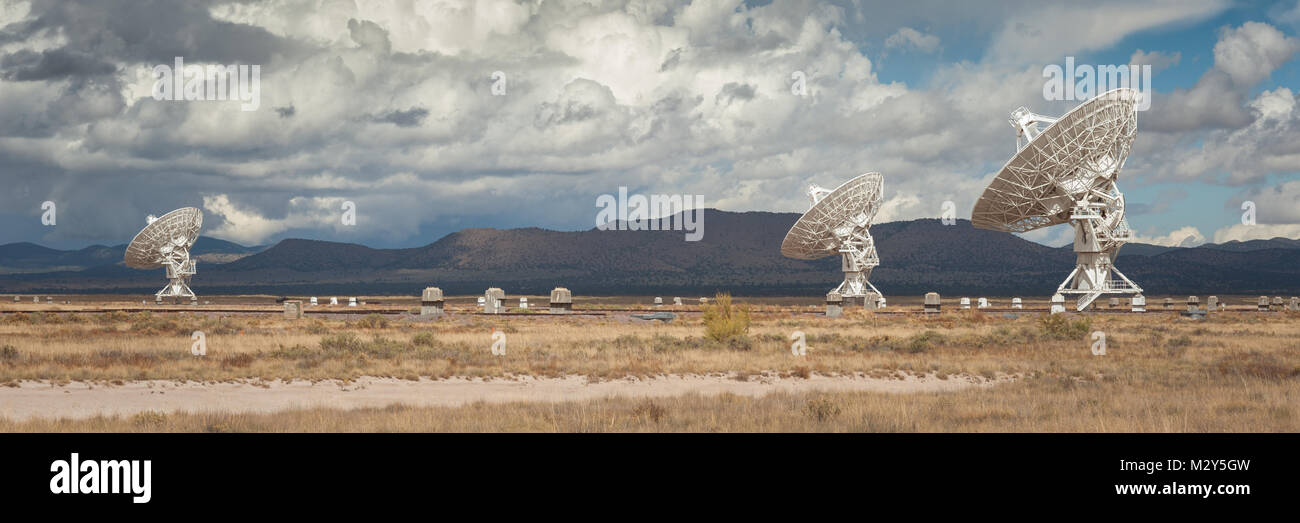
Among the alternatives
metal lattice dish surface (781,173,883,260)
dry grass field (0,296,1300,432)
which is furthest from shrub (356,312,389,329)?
metal lattice dish surface (781,173,883,260)

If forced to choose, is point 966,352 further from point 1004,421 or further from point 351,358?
point 351,358

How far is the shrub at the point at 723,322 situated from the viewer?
1335 inches

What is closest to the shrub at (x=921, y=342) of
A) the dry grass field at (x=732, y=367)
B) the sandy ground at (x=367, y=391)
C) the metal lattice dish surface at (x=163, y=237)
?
the dry grass field at (x=732, y=367)

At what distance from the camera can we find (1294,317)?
177 feet

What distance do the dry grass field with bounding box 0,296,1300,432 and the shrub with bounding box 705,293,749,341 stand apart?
38 centimetres

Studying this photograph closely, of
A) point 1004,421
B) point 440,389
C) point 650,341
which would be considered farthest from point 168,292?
point 1004,421

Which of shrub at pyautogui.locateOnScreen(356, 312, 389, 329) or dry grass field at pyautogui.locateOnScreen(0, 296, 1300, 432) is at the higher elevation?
dry grass field at pyautogui.locateOnScreen(0, 296, 1300, 432)

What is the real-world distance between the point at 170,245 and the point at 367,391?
8658 cm

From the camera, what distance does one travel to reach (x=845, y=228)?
76.9 m

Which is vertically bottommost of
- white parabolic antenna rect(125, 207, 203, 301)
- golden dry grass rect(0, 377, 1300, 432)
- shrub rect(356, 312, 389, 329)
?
shrub rect(356, 312, 389, 329)

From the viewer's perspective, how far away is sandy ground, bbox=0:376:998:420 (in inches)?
683

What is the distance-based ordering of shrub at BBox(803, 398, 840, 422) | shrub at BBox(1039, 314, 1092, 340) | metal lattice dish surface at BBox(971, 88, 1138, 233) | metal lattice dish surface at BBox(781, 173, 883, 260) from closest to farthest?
shrub at BBox(803, 398, 840, 422) → shrub at BBox(1039, 314, 1092, 340) → metal lattice dish surface at BBox(971, 88, 1138, 233) → metal lattice dish surface at BBox(781, 173, 883, 260)

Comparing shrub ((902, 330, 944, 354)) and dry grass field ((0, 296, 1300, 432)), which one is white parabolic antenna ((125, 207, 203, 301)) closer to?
dry grass field ((0, 296, 1300, 432))
